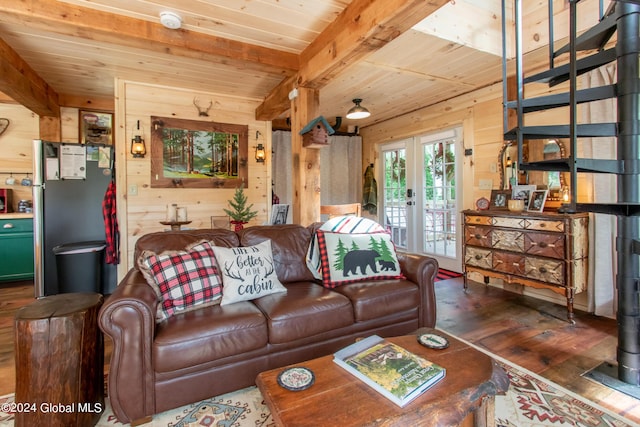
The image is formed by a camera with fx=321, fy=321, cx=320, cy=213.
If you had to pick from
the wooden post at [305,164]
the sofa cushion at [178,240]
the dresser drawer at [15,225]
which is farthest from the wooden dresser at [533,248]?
the dresser drawer at [15,225]

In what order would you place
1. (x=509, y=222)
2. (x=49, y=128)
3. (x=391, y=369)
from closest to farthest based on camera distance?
(x=391, y=369)
(x=509, y=222)
(x=49, y=128)

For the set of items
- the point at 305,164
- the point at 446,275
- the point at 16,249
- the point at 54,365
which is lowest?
the point at 446,275

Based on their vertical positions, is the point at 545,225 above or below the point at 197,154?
below

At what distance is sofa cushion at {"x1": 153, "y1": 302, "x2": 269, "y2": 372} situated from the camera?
1526 mm

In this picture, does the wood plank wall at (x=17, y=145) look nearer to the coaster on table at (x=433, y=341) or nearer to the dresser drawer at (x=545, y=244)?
the coaster on table at (x=433, y=341)

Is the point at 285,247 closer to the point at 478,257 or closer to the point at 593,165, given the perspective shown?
the point at 593,165

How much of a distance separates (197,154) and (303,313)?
282cm

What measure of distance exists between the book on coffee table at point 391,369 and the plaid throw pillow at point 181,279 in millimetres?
936

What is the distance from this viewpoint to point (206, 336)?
1598 mm

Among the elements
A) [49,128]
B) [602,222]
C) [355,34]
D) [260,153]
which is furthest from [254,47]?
[602,222]

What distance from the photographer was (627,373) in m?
1.86

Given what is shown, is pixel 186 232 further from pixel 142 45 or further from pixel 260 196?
pixel 260 196

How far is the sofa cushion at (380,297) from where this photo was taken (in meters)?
2.05

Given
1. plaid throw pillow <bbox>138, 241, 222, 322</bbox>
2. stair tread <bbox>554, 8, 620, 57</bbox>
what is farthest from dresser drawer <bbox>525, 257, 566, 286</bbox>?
plaid throw pillow <bbox>138, 241, 222, 322</bbox>
